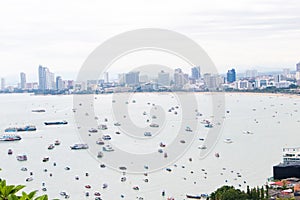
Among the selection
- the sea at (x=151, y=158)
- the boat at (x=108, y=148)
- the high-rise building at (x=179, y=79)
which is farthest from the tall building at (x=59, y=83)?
the boat at (x=108, y=148)

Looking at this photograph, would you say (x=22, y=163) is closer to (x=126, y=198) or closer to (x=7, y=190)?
(x=126, y=198)

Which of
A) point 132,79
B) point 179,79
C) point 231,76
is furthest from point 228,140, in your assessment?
point 231,76

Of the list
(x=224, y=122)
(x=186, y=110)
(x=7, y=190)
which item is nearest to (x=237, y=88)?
(x=186, y=110)

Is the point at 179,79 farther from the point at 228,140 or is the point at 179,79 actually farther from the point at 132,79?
the point at 228,140

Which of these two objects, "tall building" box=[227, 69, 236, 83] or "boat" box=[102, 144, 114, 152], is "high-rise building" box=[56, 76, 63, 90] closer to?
"tall building" box=[227, 69, 236, 83]

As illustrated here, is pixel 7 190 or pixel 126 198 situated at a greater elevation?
pixel 7 190

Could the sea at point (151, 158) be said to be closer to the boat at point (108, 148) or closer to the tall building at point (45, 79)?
the boat at point (108, 148)

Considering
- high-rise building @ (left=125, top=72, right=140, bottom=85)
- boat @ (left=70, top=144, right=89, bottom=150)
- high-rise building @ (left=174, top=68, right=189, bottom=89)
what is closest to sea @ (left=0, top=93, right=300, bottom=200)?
boat @ (left=70, top=144, right=89, bottom=150)

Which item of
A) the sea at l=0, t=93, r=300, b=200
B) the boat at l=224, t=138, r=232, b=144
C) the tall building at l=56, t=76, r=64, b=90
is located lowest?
the sea at l=0, t=93, r=300, b=200
